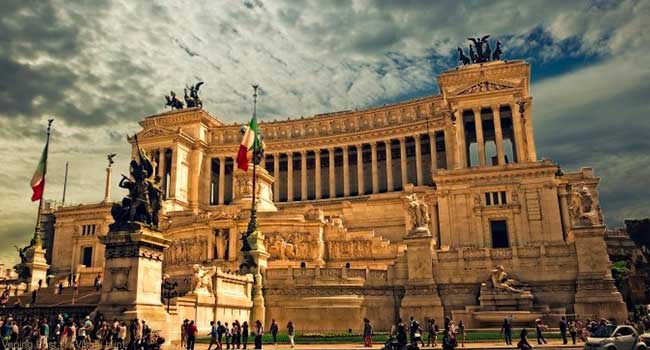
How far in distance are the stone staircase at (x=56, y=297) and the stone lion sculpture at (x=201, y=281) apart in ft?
28.5

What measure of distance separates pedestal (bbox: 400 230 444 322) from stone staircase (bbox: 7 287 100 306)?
67.6 ft

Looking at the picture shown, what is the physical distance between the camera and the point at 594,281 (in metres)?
36.6

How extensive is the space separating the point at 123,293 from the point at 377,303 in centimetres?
2255

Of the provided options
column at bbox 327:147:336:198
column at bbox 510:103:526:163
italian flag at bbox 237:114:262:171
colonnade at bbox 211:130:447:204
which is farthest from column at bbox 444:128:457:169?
italian flag at bbox 237:114:262:171

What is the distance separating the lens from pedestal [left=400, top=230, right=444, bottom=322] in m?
37.3

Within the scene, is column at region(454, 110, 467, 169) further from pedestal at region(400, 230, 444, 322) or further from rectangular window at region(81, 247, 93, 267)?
rectangular window at region(81, 247, 93, 267)

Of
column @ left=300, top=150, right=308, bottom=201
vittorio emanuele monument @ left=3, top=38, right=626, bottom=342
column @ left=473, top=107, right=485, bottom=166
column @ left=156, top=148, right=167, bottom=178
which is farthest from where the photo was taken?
column @ left=300, top=150, right=308, bottom=201

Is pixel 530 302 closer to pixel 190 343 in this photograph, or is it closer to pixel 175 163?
pixel 190 343

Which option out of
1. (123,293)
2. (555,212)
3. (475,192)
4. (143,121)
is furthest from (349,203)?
(123,293)

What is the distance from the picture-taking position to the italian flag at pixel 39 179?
41938 millimetres

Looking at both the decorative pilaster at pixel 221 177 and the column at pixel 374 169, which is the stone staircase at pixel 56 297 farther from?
the decorative pilaster at pixel 221 177

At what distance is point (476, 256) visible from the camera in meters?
39.2

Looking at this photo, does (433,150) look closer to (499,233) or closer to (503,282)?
(499,233)

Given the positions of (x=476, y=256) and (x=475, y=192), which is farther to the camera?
(x=475, y=192)
